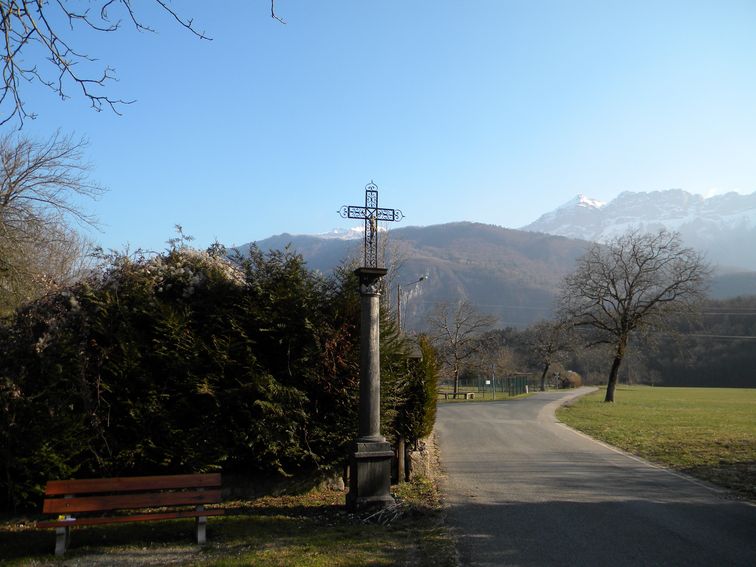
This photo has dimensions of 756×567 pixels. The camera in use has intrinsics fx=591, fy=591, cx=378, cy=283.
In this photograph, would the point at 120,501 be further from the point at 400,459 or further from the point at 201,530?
the point at 400,459

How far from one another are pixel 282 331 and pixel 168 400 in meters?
1.91

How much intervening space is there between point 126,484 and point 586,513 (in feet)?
19.7

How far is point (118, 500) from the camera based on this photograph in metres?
6.55

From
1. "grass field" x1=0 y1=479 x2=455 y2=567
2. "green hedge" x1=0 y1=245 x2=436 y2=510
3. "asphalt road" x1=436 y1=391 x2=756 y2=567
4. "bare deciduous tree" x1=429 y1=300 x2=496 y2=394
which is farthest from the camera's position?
"bare deciduous tree" x1=429 y1=300 x2=496 y2=394

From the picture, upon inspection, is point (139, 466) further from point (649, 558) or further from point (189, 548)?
point (649, 558)

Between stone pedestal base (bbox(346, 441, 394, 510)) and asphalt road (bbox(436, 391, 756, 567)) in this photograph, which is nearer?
asphalt road (bbox(436, 391, 756, 567))

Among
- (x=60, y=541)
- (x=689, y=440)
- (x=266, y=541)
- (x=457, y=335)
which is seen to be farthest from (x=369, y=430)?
(x=457, y=335)

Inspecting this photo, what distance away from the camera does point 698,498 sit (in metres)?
9.32

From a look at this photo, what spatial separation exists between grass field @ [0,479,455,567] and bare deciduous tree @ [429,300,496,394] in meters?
42.9

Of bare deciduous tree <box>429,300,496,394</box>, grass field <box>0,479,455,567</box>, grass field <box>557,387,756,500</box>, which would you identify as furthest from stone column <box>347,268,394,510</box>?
bare deciduous tree <box>429,300,496,394</box>

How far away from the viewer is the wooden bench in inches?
250

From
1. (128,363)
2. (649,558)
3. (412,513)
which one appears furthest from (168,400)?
(649,558)

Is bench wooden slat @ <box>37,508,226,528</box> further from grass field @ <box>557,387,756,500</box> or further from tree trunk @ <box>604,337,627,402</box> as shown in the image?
tree trunk @ <box>604,337,627,402</box>

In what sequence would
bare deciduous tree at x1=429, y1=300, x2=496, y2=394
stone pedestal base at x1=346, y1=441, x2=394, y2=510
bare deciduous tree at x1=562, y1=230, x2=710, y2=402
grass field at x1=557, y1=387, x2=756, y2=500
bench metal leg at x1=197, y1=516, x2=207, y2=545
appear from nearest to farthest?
bench metal leg at x1=197, y1=516, x2=207, y2=545
stone pedestal base at x1=346, y1=441, x2=394, y2=510
grass field at x1=557, y1=387, x2=756, y2=500
bare deciduous tree at x1=562, y1=230, x2=710, y2=402
bare deciduous tree at x1=429, y1=300, x2=496, y2=394
